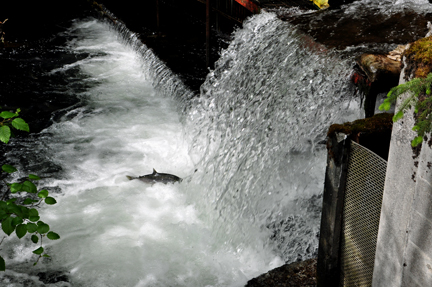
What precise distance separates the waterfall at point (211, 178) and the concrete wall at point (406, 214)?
1695mm

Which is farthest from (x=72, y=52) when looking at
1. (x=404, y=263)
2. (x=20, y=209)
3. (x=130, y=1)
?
(x=404, y=263)

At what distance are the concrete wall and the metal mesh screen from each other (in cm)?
16

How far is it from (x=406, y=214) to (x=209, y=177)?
3.16 meters

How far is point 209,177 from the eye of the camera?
16.4 ft

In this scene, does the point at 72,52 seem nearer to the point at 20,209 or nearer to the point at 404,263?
the point at 20,209

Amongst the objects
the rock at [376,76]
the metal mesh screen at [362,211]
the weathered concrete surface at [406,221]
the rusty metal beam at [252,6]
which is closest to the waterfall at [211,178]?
the rusty metal beam at [252,6]

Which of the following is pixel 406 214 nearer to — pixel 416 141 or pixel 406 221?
pixel 406 221

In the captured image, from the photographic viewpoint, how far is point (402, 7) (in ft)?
18.4

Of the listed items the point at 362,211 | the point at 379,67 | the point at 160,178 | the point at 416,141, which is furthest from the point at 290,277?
the point at 160,178

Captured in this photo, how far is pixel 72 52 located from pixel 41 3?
7298 mm

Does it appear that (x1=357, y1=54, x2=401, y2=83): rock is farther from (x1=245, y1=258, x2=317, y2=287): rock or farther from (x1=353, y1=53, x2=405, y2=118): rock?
(x1=245, y1=258, x2=317, y2=287): rock

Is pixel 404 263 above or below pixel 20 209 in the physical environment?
above

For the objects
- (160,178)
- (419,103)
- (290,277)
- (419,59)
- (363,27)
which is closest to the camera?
(419,103)

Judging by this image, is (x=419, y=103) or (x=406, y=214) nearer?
(x=419, y=103)
